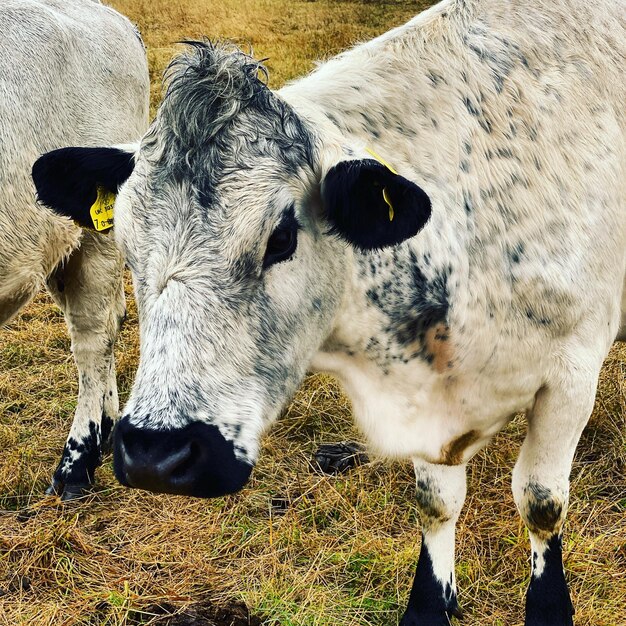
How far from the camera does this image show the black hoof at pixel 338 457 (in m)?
4.39

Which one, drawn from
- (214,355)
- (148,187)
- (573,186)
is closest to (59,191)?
(148,187)

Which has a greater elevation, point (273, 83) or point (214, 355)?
point (214, 355)

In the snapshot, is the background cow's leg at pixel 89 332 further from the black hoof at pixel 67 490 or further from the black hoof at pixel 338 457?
the black hoof at pixel 338 457

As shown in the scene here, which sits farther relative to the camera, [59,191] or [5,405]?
[5,405]

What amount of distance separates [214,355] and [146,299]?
0.28 metres

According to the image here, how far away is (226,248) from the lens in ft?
6.97

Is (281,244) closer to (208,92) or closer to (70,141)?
(208,92)

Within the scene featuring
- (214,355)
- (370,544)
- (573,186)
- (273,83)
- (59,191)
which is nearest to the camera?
(214,355)

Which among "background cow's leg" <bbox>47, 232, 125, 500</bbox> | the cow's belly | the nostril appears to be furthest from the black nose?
"background cow's leg" <bbox>47, 232, 125, 500</bbox>

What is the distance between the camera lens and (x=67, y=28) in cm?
439

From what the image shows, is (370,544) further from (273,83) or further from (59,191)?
(273,83)

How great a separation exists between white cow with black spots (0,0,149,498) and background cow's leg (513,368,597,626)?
2.48m

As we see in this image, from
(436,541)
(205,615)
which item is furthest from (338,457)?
(205,615)

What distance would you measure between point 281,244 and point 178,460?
69 cm
